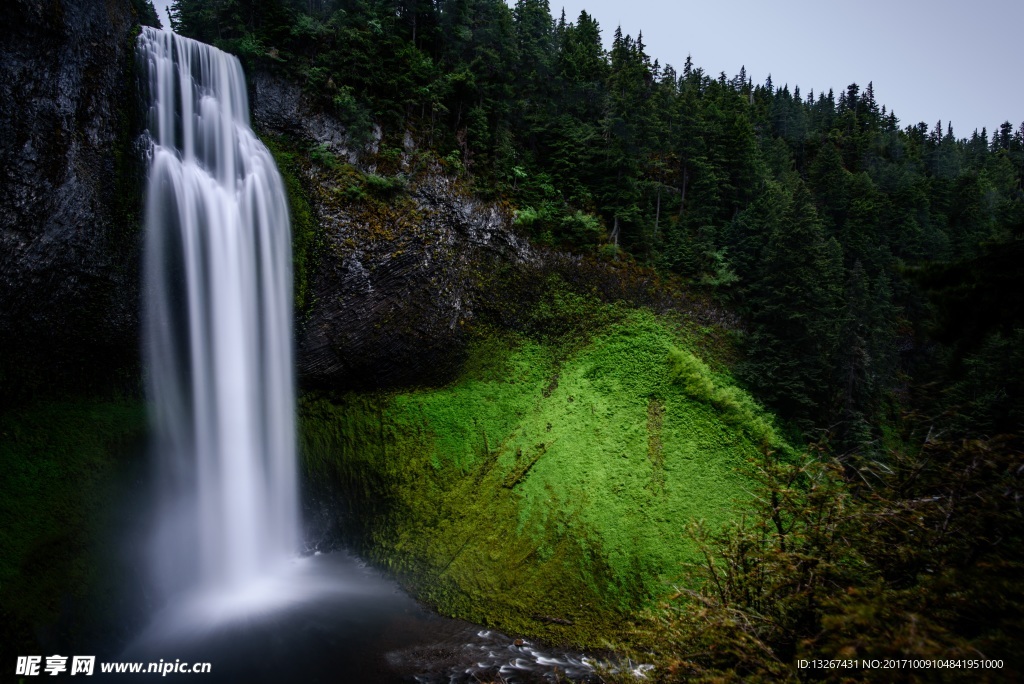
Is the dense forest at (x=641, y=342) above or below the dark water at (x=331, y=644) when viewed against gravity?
above

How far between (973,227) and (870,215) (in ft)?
40.8

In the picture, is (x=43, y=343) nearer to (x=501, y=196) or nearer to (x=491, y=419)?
(x=491, y=419)

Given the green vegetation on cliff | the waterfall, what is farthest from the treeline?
the green vegetation on cliff

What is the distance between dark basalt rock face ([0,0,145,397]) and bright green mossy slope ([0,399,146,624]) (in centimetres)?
104

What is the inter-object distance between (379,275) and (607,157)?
1083 cm

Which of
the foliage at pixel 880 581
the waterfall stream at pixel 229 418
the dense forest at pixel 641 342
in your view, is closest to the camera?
the foliage at pixel 880 581

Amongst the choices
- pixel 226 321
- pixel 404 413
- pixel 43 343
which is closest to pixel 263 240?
pixel 226 321

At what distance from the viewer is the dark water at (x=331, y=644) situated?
930 cm

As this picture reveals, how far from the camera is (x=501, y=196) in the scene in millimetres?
17219

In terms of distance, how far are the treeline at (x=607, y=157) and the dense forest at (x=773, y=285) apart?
3.3 inches

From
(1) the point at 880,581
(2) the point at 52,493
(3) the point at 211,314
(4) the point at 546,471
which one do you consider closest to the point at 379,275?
(3) the point at 211,314

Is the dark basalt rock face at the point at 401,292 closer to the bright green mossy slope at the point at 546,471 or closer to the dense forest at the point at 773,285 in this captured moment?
the bright green mossy slope at the point at 546,471

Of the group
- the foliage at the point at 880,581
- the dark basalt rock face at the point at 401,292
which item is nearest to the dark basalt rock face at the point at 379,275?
the dark basalt rock face at the point at 401,292

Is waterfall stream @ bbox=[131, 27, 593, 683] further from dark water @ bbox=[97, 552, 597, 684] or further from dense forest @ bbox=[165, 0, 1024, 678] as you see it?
dense forest @ bbox=[165, 0, 1024, 678]
